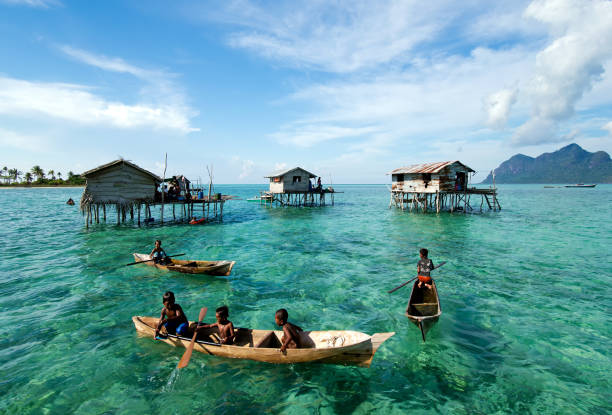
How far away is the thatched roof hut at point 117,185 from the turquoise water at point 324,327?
20.7 ft

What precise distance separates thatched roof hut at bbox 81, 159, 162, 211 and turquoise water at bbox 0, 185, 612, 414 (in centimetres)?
632

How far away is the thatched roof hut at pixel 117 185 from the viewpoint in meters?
25.0

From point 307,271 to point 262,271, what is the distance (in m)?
2.38

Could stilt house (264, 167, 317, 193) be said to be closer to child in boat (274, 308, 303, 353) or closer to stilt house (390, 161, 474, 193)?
stilt house (390, 161, 474, 193)

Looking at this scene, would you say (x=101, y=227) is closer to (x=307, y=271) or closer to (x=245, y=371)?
(x=307, y=271)

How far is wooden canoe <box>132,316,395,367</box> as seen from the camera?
654 cm

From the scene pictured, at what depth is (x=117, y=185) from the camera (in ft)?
84.6

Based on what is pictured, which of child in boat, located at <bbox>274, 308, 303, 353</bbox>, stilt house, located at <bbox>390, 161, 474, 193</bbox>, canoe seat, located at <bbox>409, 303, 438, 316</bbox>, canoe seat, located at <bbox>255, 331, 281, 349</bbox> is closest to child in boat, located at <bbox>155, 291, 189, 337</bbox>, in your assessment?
canoe seat, located at <bbox>255, 331, 281, 349</bbox>

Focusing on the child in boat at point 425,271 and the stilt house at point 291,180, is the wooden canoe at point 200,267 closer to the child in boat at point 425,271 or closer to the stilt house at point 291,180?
the child in boat at point 425,271

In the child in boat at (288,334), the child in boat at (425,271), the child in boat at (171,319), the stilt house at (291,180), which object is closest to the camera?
the child in boat at (288,334)

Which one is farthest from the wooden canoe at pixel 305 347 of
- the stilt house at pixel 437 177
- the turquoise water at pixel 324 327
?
the stilt house at pixel 437 177

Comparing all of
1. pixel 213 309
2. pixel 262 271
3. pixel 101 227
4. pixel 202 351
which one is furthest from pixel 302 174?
pixel 202 351

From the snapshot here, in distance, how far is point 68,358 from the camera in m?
7.71

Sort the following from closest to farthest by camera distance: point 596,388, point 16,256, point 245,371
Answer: point 596,388 < point 245,371 < point 16,256
